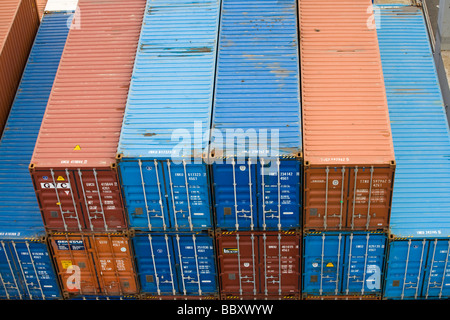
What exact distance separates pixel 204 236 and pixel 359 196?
5267 millimetres

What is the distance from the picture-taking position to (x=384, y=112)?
18.8m

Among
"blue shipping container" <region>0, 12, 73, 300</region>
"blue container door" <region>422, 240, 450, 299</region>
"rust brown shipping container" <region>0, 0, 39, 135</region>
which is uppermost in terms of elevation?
"rust brown shipping container" <region>0, 0, 39, 135</region>

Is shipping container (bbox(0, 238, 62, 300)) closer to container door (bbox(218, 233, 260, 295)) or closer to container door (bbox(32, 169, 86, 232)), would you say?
container door (bbox(32, 169, 86, 232))

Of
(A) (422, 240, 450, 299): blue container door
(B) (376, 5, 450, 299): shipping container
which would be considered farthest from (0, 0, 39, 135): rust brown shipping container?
(A) (422, 240, 450, 299): blue container door

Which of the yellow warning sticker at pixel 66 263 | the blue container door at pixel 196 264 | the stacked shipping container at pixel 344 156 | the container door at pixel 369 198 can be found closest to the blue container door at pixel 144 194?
the blue container door at pixel 196 264

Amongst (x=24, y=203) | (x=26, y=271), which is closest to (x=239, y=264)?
(x=26, y=271)

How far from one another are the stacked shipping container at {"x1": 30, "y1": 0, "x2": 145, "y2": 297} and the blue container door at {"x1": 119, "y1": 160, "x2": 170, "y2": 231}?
0.33m

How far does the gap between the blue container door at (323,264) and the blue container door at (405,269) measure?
164 centimetres

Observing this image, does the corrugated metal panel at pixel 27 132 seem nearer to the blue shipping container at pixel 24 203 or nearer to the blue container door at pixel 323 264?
the blue shipping container at pixel 24 203

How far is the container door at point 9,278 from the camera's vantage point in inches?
776

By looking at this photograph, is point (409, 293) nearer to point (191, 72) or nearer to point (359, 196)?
point (359, 196)

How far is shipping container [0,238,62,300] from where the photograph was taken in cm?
1953

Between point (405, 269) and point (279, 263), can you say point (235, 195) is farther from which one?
point (405, 269)

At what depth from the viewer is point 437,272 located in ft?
62.7
